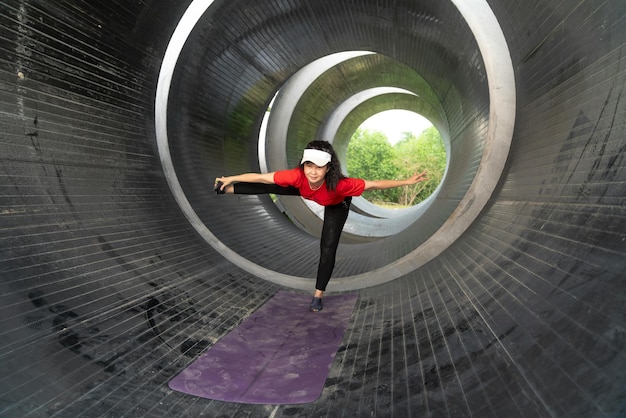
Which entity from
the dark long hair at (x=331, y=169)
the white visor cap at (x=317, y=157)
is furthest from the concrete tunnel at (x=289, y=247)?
the white visor cap at (x=317, y=157)

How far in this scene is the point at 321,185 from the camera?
2.73 metres

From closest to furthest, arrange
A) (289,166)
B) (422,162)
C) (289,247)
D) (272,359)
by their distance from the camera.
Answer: (272,359) < (289,247) < (289,166) < (422,162)

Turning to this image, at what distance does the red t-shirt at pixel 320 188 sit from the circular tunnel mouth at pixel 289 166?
87 cm

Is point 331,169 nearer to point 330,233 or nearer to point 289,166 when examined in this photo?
point 330,233

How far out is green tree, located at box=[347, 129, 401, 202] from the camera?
22844 millimetres

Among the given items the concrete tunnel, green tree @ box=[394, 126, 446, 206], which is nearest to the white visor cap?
the concrete tunnel

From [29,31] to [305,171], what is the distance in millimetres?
1978

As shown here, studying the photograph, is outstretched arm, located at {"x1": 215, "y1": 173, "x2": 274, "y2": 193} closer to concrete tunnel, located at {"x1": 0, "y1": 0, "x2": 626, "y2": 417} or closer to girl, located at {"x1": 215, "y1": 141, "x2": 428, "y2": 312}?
girl, located at {"x1": 215, "y1": 141, "x2": 428, "y2": 312}

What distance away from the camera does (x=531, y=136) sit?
2229mm

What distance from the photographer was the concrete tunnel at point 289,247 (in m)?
1.41

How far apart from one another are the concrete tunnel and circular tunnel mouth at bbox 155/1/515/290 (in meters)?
0.03

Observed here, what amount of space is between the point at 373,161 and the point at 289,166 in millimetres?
15723

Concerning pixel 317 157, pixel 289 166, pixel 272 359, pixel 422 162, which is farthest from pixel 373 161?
pixel 272 359

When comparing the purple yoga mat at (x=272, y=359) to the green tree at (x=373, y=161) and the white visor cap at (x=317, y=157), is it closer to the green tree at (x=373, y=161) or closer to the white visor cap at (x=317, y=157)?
the white visor cap at (x=317, y=157)
